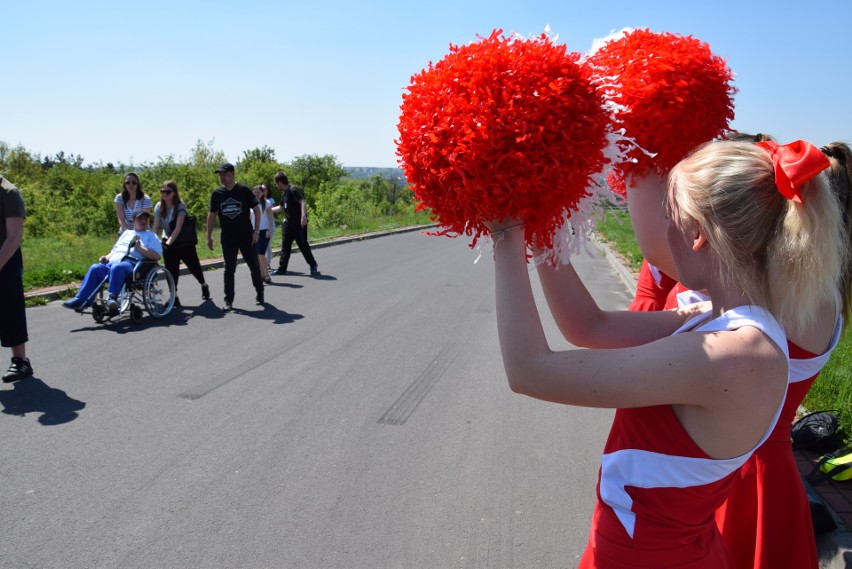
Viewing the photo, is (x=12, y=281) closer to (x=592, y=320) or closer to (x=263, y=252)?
(x=592, y=320)

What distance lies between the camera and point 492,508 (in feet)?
11.9

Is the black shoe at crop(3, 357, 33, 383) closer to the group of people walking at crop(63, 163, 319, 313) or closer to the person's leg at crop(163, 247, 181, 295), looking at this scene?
the group of people walking at crop(63, 163, 319, 313)

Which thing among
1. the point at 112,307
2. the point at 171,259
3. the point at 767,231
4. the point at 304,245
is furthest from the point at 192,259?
the point at 767,231

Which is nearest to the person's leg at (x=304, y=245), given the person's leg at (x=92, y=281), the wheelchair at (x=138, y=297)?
the wheelchair at (x=138, y=297)

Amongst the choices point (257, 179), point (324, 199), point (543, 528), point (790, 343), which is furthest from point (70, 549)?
point (257, 179)

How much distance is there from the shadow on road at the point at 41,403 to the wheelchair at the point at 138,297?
2.49 meters

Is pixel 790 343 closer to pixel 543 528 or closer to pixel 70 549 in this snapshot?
pixel 543 528

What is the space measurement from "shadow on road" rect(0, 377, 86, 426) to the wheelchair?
2486 mm

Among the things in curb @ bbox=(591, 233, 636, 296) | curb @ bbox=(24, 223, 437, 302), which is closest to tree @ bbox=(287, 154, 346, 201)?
curb @ bbox=(24, 223, 437, 302)

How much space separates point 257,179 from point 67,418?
186ft

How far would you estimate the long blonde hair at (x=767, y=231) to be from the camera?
1.26 meters

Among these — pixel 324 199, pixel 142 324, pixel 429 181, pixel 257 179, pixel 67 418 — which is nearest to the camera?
pixel 429 181

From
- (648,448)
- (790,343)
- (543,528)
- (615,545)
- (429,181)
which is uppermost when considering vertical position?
(429,181)

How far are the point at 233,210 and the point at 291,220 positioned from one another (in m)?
3.67
